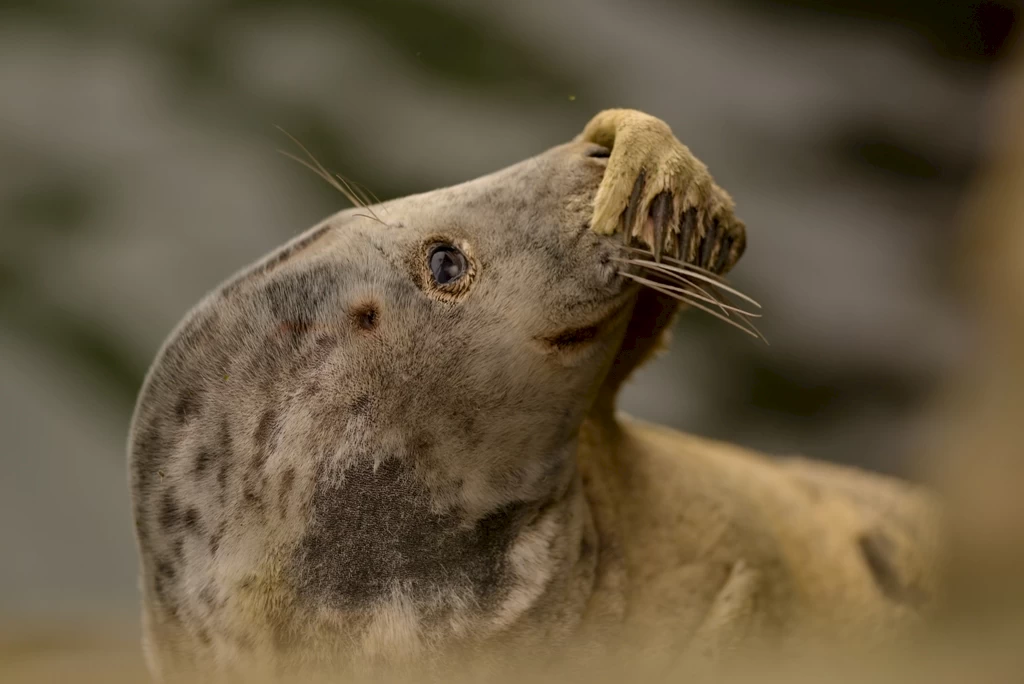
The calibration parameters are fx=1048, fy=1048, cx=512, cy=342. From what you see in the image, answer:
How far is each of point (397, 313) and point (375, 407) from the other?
203 mm

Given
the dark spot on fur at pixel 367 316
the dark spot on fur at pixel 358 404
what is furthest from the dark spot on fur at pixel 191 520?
the dark spot on fur at pixel 367 316

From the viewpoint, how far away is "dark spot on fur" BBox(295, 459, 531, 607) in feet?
7.31

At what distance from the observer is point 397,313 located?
2.22 metres

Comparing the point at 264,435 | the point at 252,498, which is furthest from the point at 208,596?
the point at 264,435

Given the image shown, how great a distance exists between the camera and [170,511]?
2322 millimetres

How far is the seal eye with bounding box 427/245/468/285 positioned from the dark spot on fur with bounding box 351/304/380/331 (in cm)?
15

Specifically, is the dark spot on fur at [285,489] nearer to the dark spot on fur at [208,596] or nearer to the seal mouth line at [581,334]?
the dark spot on fur at [208,596]

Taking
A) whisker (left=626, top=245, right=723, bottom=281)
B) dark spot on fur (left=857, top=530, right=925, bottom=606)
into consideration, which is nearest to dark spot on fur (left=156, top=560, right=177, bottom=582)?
whisker (left=626, top=245, right=723, bottom=281)

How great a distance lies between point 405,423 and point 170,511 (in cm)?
58

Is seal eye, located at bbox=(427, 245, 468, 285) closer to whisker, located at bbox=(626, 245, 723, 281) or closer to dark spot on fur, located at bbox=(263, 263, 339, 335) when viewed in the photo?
dark spot on fur, located at bbox=(263, 263, 339, 335)

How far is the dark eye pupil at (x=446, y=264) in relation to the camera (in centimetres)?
223

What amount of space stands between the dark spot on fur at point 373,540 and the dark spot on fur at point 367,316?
29 centimetres

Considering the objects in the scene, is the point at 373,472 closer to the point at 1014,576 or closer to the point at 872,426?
the point at 1014,576

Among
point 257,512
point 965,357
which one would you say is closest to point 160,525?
point 257,512
